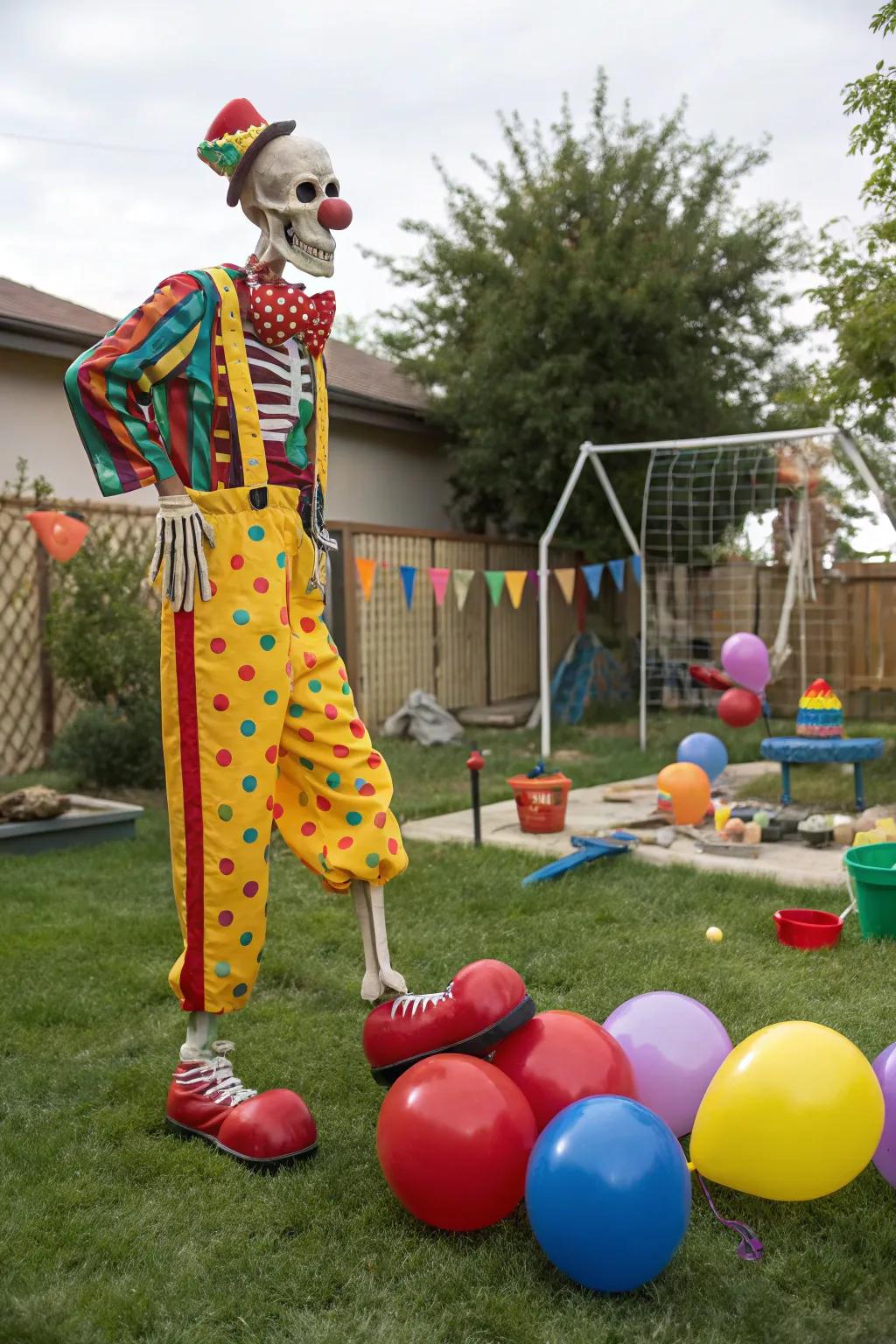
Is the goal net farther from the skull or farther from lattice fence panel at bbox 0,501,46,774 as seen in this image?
the skull

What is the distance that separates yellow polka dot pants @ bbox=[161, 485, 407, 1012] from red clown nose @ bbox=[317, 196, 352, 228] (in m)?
0.60

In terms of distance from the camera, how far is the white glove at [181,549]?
2.40m

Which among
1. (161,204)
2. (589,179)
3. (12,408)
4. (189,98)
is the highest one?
(589,179)

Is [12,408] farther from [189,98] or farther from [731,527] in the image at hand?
[731,527]

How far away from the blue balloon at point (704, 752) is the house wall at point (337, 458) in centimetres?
482

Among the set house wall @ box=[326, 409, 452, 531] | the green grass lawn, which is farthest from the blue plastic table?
house wall @ box=[326, 409, 452, 531]

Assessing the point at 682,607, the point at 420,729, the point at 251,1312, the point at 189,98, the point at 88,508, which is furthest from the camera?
the point at 682,607

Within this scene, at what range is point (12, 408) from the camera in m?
8.61

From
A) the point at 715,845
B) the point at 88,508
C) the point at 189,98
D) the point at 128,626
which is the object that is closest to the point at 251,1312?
the point at 715,845

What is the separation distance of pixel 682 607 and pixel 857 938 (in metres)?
8.17

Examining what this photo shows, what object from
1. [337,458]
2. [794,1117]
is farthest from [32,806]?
[337,458]

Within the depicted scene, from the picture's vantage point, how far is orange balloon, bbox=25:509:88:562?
6793 millimetres

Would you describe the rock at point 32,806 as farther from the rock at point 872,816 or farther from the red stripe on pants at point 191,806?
the rock at point 872,816

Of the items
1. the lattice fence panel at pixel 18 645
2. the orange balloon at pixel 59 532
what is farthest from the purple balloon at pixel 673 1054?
the lattice fence panel at pixel 18 645
